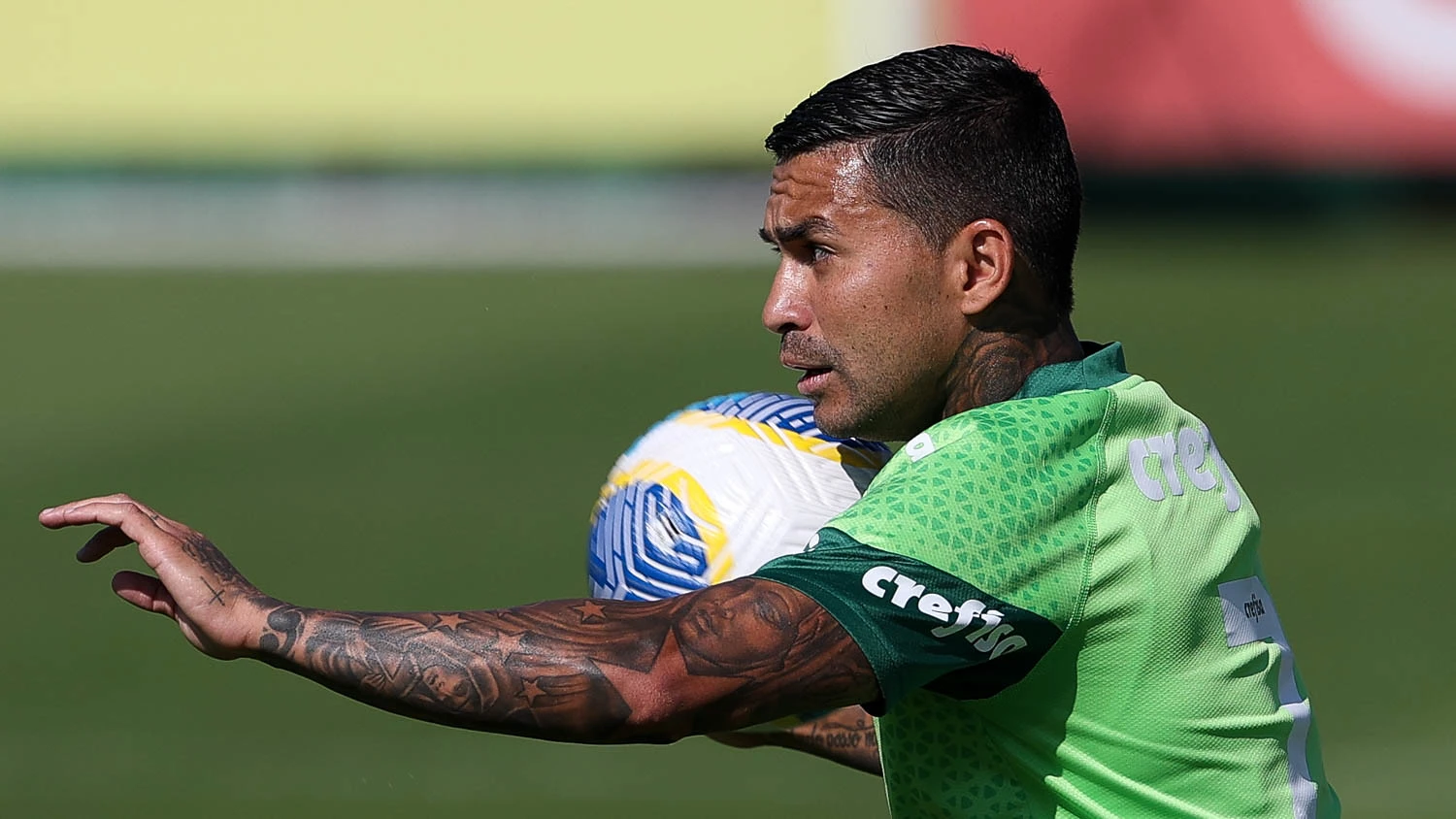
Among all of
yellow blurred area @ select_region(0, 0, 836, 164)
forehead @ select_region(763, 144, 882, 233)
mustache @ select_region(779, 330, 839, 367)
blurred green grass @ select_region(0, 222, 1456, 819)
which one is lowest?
blurred green grass @ select_region(0, 222, 1456, 819)

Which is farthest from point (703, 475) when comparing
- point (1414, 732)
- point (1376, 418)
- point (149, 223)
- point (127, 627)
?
point (149, 223)

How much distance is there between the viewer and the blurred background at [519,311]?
7633mm

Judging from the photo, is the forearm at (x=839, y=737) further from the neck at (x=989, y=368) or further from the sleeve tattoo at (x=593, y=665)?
the sleeve tattoo at (x=593, y=665)

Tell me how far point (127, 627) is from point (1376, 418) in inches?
279

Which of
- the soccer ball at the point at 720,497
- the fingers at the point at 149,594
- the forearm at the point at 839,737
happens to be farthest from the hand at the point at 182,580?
the forearm at the point at 839,737

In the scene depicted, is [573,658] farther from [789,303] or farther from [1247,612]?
[1247,612]

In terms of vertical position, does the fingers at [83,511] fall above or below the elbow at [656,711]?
above

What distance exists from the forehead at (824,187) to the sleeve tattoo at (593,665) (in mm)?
708

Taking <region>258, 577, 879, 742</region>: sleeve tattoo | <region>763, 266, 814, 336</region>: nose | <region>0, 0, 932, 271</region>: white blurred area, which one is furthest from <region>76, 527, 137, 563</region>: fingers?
<region>0, 0, 932, 271</region>: white blurred area

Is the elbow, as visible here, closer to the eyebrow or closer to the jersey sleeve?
the jersey sleeve

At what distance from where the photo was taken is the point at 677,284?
15.7 m

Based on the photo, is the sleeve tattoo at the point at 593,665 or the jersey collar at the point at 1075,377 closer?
the sleeve tattoo at the point at 593,665

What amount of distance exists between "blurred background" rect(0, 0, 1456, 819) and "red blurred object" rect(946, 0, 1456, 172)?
33mm

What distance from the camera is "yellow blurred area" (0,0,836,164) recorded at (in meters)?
18.5
